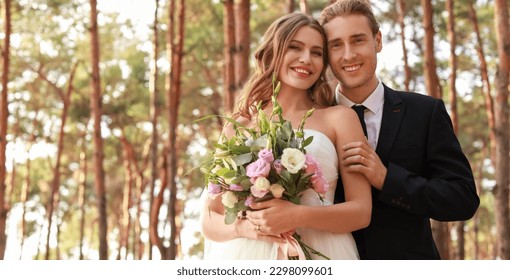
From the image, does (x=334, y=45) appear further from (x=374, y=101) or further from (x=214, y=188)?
(x=214, y=188)

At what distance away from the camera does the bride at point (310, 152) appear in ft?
10.6

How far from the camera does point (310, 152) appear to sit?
11.3 ft

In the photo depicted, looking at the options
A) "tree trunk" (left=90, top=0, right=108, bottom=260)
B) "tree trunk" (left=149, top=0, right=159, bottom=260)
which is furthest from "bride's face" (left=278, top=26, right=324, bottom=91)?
"tree trunk" (left=149, top=0, right=159, bottom=260)

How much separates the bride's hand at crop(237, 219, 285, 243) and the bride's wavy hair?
78 cm

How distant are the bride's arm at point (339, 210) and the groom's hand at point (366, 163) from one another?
64 mm

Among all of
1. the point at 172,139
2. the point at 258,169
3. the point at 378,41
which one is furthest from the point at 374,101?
the point at 172,139

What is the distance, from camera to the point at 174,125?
13.6 meters

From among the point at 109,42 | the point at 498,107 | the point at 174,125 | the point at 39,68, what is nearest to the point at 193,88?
the point at 109,42

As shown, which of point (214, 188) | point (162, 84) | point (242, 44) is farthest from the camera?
point (162, 84)

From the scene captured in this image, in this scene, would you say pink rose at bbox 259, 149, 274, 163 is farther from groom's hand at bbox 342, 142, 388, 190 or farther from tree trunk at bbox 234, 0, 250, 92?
tree trunk at bbox 234, 0, 250, 92

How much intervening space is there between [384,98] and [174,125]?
10.1m

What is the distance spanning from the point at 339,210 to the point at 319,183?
19 centimetres

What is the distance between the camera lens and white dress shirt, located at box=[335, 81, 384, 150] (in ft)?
12.2

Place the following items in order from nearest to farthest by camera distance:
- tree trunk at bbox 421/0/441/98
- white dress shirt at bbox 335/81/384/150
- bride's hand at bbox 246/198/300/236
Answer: bride's hand at bbox 246/198/300/236, white dress shirt at bbox 335/81/384/150, tree trunk at bbox 421/0/441/98
